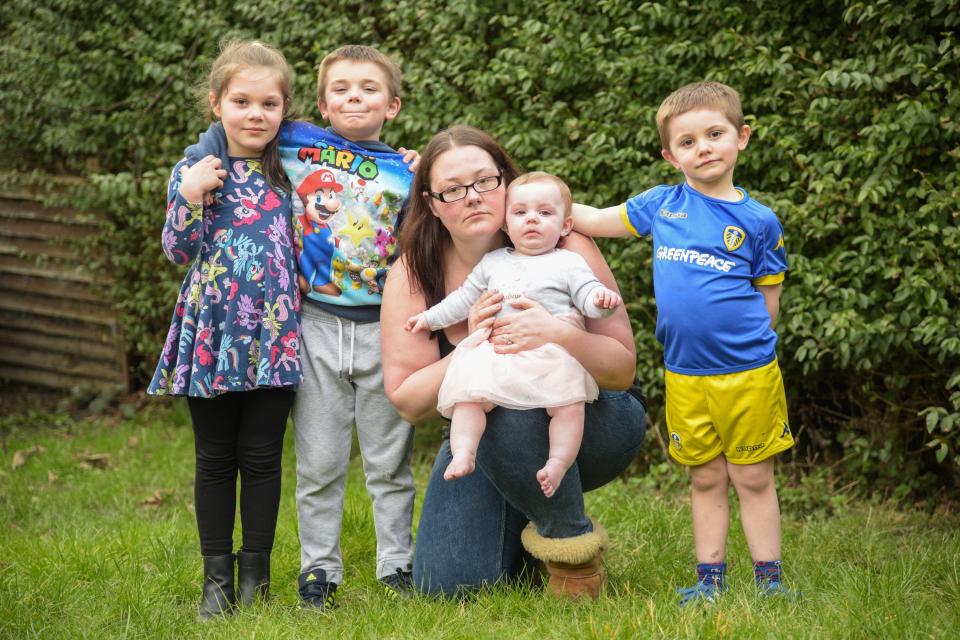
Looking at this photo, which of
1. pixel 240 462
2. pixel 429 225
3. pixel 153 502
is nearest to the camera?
pixel 429 225

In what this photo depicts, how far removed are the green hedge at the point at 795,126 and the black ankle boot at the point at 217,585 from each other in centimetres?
199

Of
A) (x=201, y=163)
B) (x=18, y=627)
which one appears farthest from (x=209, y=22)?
(x=18, y=627)

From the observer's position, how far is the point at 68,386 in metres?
7.09

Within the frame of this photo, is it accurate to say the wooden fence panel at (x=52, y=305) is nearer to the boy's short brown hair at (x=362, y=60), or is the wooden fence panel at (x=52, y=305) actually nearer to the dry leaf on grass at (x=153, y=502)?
the dry leaf on grass at (x=153, y=502)

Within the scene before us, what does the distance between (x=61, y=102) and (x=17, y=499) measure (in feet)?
7.87

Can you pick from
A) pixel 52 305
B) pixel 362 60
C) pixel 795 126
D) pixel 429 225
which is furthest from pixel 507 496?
pixel 52 305

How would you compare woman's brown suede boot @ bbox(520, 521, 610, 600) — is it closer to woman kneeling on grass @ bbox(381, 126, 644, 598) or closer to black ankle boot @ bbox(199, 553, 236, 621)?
woman kneeling on grass @ bbox(381, 126, 644, 598)

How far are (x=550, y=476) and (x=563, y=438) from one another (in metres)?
0.11

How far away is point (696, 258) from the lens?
278cm

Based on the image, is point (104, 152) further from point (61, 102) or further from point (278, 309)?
point (278, 309)

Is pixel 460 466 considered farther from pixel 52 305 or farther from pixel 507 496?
pixel 52 305

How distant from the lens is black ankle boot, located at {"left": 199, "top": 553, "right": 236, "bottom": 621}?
2959 millimetres

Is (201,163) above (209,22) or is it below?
below

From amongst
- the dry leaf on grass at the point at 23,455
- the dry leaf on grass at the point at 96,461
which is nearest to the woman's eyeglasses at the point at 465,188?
the dry leaf on grass at the point at 96,461
